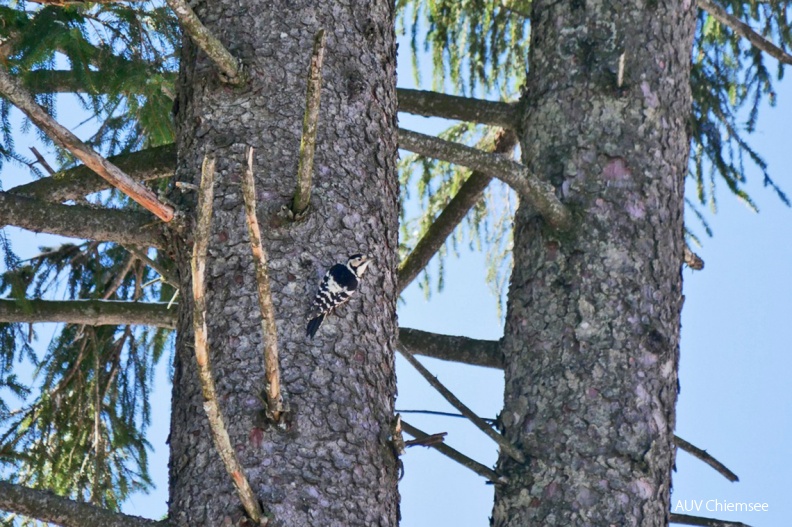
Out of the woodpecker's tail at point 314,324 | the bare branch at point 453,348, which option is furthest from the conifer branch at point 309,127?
the bare branch at point 453,348

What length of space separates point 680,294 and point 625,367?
0.39 m

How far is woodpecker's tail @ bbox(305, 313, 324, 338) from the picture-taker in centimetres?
262

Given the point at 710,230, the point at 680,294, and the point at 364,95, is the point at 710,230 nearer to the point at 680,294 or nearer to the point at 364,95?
the point at 680,294

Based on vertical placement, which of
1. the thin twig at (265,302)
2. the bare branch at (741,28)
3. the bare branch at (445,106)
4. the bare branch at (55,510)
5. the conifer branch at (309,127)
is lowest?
the bare branch at (55,510)

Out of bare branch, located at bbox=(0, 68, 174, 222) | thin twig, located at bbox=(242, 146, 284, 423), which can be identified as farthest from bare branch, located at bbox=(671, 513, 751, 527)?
bare branch, located at bbox=(0, 68, 174, 222)

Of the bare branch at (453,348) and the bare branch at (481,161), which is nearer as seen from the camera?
the bare branch at (481,161)

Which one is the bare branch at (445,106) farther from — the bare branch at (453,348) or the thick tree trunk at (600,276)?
the bare branch at (453,348)

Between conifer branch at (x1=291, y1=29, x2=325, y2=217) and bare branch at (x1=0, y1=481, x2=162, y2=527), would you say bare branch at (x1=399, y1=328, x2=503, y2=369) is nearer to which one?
conifer branch at (x1=291, y1=29, x2=325, y2=217)

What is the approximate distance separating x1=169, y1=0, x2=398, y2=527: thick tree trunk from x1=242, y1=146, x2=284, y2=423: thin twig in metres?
0.11

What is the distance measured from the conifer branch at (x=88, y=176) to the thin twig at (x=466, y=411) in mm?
938

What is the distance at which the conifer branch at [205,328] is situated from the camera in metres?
1.92

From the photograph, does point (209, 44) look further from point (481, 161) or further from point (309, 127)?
point (481, 161)

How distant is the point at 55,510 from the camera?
2.41 m

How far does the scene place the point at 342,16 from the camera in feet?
10.2
